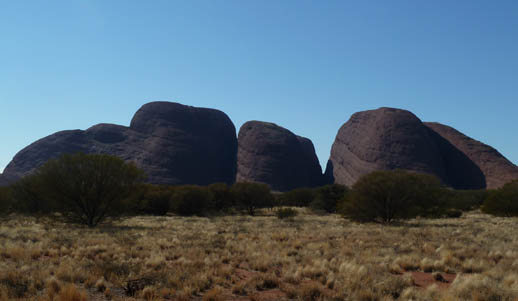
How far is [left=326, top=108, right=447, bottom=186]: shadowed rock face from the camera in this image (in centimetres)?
10688

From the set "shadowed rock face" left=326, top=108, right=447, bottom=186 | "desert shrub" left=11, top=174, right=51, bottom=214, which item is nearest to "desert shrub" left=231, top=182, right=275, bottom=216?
"desert shrub" left=11, top=174, right=51, bottom=214

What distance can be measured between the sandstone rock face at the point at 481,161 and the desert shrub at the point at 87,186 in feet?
335

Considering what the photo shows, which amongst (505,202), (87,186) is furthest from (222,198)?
(505,202)

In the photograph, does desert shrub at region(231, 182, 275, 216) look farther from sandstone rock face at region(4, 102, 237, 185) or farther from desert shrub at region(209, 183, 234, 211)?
sandstone rock face at region(4, 102, 237, 185)

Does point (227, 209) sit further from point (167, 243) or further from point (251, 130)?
point (251, 130)

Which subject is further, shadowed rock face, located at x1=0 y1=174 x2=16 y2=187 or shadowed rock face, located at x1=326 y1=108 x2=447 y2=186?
shadowed rock face, located at x1=326 y1=108 x2=447 y2=186

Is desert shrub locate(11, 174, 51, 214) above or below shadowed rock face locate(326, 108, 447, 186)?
below

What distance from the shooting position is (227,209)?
56.0 metres

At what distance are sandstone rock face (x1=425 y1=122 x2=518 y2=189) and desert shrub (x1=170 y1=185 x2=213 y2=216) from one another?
85.7m

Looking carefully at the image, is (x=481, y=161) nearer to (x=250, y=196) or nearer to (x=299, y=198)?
(x=299, y=198)

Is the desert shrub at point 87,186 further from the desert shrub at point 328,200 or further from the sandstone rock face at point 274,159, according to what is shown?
the sandstone rock face at point 274,159

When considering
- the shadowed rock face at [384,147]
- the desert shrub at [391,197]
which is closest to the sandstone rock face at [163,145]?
the shadowed rock face at [384,147]

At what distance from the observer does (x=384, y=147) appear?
367 feet

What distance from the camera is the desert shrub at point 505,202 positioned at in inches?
1507
